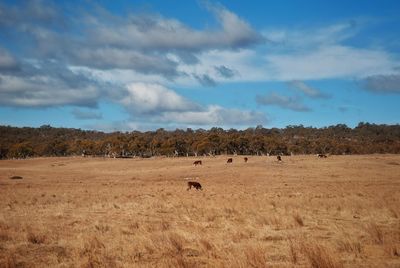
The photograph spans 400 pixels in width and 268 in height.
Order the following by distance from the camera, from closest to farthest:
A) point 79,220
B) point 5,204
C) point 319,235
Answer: point 319,235 → point 79,220 → point 5,204

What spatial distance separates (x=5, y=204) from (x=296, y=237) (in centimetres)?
1954

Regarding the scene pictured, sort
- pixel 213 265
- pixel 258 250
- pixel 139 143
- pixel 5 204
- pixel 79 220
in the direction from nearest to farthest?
pixel 213 265
pixel 258 250
pixel 79 220
pixel 5 204
pixel 139 143

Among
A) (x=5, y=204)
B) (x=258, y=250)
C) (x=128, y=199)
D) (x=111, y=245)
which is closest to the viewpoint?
(x=258, y=250)

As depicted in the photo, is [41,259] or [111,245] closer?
[41,259]

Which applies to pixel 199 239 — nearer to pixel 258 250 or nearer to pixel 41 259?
pixel 258 250

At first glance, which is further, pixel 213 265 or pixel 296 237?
pixel 296 237

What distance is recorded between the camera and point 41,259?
13.2 metres

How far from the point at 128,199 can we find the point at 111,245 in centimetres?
1663

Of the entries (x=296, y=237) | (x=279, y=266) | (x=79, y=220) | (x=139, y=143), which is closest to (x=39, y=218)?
(x=79, y=220)

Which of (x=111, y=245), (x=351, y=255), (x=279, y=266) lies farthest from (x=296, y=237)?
(x=111, y=245)

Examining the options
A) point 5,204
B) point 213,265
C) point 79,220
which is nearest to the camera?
point 213,265

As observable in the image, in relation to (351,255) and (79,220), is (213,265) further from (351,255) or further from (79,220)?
(79,220)

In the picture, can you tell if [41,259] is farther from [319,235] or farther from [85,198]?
[85,198]

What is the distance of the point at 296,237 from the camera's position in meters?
15.9
